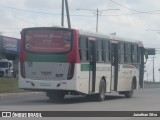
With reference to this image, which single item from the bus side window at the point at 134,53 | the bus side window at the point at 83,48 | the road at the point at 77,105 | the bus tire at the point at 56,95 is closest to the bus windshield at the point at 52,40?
the bus side window at the point at 83,48

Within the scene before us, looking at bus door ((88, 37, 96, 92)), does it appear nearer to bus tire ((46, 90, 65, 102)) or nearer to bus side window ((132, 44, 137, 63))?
bus tire ((46, 90, 65, 102))

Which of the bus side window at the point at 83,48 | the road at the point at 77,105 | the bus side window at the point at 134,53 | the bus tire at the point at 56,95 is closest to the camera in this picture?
the road at the point at 77,105

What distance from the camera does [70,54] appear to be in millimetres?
Answer: 25031

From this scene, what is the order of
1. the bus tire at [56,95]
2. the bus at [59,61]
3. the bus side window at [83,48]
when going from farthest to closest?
the bus tire at [56,95]
the bus side window at [83,48]
the bus at [59,61]

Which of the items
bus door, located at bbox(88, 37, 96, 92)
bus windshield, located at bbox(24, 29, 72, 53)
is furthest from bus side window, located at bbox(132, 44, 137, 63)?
bus windshield, located at bbox(24, 29, 72, 53)

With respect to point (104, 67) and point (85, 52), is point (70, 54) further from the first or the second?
point (104, 67)

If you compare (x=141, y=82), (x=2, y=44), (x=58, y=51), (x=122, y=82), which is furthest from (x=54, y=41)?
(x=2, y=44)

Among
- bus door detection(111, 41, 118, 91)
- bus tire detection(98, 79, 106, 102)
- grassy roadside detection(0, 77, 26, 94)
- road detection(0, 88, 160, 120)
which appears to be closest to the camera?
road detection(0, 88, 160, 120)

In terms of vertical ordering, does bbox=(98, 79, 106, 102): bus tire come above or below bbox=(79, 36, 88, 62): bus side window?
below

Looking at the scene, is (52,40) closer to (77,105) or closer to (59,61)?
(59,61)

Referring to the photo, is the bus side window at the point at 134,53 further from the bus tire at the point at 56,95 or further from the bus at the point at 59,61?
the bus tire at the point at 56,95

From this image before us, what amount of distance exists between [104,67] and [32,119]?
11440mm

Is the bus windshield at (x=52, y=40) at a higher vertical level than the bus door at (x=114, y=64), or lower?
higher

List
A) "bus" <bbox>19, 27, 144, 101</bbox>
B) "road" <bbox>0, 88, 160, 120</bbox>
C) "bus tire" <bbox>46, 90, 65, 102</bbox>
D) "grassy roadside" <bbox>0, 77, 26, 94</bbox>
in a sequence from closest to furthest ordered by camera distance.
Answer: "road" <bbox>0, 88, 160, 120</bbox>
"bus" <bbox>19, 27, 144, 101</bbox>
"bus tire" <bbox>46, 90, 65, 102</bbox>
"grassy roadside" <bbox>0, 77, 26, 94</bbox>
